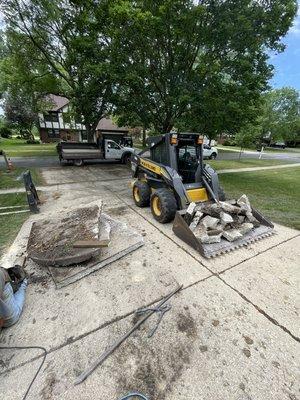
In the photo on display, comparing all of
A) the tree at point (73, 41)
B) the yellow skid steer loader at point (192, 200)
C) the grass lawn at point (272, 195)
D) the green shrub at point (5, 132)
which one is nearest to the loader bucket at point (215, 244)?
the yellow skid steer loader at point (192, 200)

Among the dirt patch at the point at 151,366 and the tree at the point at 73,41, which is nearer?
the dirt patch at the point at 151,366

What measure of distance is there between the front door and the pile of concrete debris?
1055cm

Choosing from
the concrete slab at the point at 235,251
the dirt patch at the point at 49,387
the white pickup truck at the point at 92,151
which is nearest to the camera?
the dirt patch at the point at 49,387

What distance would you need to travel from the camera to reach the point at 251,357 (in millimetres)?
2084

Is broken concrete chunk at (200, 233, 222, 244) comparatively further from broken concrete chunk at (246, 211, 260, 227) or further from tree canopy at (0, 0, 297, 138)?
tree canopy at (0, 0, 297, 138)

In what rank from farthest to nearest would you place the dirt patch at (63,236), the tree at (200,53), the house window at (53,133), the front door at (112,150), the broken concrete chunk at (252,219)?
the house window at (53,133)
the front door at (112,150)
the tree at (200,53)
the broken concrete chunk at (252,219)
the dirt patch at (63,236)

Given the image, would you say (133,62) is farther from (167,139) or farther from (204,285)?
(204,285)

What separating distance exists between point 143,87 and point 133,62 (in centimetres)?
99

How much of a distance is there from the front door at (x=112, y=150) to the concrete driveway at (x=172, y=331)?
1095 cm

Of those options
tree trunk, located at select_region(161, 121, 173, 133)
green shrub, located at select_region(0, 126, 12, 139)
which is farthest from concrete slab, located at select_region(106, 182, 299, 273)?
green shrub, located at select_region(0, 126, 12, 139)

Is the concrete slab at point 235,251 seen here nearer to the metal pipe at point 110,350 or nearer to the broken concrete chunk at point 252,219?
the broken concrete chunk at point 252,219

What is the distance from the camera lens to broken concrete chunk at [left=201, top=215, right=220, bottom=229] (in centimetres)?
403

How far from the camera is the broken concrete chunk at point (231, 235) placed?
3896 millimetres

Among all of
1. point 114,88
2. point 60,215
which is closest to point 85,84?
point 114,88
